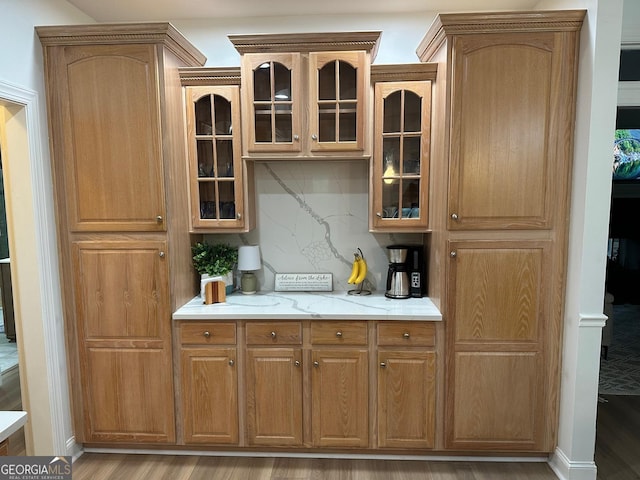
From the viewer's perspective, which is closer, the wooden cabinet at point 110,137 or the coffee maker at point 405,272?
the wooden cabinet at point 110,137

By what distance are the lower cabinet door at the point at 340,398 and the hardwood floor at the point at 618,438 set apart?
4.52ft

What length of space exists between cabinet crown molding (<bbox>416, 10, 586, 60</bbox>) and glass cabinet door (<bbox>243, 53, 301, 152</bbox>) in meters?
0.87

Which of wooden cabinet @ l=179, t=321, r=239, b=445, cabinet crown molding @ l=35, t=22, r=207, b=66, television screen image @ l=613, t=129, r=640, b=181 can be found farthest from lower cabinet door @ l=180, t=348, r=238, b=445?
television screen image @ l=613, t=129, r=640, b=181

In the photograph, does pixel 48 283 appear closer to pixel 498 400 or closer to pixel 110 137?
pixel 110 137

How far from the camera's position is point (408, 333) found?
233cm

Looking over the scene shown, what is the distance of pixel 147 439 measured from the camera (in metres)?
2.45

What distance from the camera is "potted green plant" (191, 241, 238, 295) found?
2.64m

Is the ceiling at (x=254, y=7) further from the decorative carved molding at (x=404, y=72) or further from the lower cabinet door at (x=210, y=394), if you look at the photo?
the lower cabinet door at (x=210, y=394)

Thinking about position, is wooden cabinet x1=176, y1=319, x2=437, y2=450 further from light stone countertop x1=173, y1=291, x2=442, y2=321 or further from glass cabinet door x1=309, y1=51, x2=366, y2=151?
glass cabinet door x1=309, y1=51, x2=366, y2=151

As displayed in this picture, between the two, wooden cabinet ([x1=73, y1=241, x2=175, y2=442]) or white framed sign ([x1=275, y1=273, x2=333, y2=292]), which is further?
white framed sign ([x1=275, y1=273, x2=333, y2=292])

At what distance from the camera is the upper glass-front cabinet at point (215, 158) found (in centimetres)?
251

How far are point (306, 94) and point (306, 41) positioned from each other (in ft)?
0.96

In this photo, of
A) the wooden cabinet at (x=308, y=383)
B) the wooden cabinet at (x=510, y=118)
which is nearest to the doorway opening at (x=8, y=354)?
the wooden cabinet at (x=308, y=383)

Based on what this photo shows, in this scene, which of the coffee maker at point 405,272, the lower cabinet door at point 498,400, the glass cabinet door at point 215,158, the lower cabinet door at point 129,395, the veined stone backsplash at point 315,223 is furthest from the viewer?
the veined stone backsplash at point 315,223
